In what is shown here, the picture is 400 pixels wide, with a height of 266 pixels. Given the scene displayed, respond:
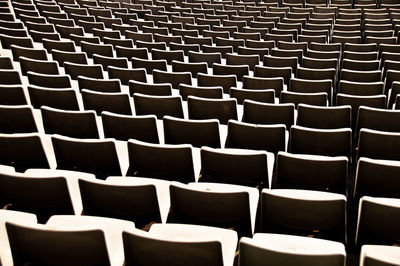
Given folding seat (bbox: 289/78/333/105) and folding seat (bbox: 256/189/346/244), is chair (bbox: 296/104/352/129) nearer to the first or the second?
folding seat (bbox: 289/78/333/105)

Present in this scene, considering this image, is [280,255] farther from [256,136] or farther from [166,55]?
[166,55]

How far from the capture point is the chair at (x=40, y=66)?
471 cm

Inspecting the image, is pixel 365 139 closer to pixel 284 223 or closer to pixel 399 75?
pixel 284 223

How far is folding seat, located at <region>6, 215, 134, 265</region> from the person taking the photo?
71.1 inches

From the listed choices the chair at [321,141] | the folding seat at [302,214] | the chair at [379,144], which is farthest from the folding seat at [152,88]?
the folding seat at [302,214]

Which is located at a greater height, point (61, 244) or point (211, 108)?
point (211, 108)

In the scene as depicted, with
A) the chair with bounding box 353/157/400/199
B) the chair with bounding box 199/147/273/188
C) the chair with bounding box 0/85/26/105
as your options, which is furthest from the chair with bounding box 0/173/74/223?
the chair with bounding box 353/157/400/199

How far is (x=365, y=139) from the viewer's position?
9.81 feet

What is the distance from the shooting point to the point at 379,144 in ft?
9.73

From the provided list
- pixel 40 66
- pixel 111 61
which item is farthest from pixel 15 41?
pixel 111 61

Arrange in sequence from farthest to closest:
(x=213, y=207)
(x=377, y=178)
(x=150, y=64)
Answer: (x=150, y=64), (x=377, y=178), (x=213, y=207)

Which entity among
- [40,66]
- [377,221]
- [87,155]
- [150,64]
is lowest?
[377,221]

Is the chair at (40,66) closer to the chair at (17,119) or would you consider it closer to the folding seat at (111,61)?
the folding seat at (111,61)

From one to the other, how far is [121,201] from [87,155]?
0.67 m
